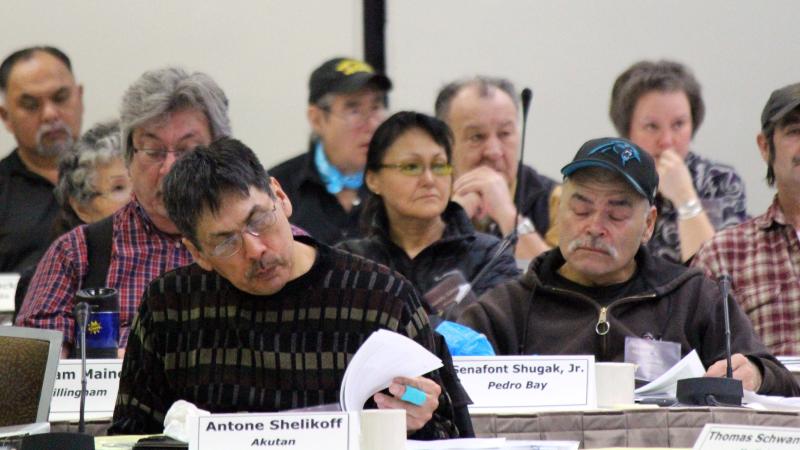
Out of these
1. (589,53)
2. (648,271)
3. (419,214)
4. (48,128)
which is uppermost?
(589,53)

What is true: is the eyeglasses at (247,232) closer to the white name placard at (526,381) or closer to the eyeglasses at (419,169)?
the white name placard at (526,381)

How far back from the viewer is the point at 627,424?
10.3 feet

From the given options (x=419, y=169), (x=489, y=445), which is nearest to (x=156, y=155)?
(x=419, y=169)

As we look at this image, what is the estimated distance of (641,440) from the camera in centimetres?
314

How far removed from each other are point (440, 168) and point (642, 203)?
1.02 metres

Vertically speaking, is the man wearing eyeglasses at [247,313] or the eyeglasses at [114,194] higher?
the eyeglasses at [114,194]

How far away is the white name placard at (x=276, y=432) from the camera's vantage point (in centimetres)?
255

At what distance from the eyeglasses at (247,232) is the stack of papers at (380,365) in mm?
394

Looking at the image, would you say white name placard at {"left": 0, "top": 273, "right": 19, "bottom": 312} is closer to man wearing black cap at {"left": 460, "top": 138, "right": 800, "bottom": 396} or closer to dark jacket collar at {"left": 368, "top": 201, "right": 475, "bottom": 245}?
dark jacket collar at {"left": 368, "top": 201, "right": 475, "bottom": 245}

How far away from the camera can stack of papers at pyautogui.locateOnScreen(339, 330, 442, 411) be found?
2723mm

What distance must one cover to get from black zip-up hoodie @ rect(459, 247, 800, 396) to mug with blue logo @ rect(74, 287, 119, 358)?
0.89 meters

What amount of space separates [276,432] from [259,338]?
552 millimetres

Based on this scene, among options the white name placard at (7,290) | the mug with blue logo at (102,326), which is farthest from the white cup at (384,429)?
the white name placard at (7,290)

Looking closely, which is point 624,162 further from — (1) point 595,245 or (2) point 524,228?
(2) point 524,228
